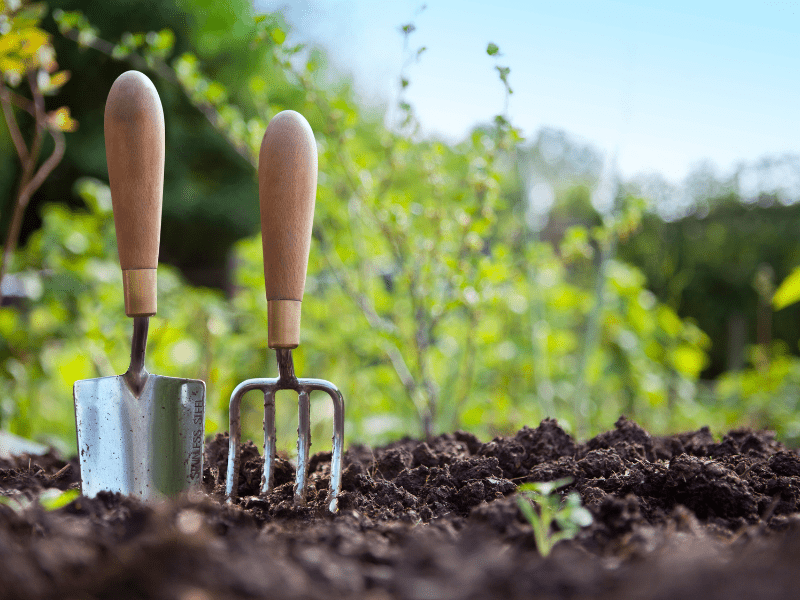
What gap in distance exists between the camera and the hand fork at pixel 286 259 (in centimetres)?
85

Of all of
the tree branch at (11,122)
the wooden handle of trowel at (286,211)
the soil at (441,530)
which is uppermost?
the tree branch at (11,122)

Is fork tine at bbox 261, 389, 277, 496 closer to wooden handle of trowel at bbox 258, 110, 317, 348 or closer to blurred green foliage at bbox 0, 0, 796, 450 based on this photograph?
wooden handle of trowel at bbox 258, 110, 317, 348

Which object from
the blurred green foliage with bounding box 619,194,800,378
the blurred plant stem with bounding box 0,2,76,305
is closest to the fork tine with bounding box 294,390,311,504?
the blurred plant stem with bounding box 0,2,76,305

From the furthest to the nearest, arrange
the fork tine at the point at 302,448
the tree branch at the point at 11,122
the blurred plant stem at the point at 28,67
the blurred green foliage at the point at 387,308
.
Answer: the blurred green foliage at the point at 387,308 → the tree branch at the point at 11,122 → the blurred plant stem at the point at 28,67 → the fork tine at the point at 302,448

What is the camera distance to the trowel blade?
2.96 feet

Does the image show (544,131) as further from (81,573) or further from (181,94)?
(181,94)

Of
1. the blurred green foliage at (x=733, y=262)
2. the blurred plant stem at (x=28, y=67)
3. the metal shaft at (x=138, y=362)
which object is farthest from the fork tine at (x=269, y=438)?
the blurred green foliage at (x=733, y=262)

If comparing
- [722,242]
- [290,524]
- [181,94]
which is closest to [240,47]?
[181,94]

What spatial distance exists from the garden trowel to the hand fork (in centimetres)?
10

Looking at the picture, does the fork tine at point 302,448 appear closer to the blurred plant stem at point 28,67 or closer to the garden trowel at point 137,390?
the garden trowel at point 137,390

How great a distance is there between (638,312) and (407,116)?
1.46 metres

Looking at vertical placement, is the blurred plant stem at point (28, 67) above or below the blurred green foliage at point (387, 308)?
above

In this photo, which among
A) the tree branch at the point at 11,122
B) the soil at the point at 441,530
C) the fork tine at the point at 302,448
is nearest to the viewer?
the soil at the point at 441,530

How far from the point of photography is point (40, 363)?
2.16 metres
